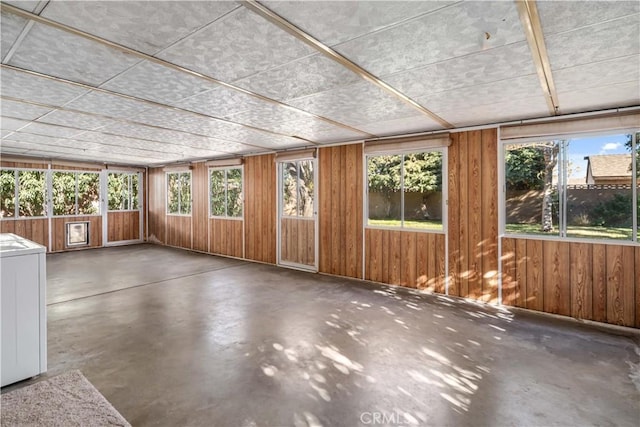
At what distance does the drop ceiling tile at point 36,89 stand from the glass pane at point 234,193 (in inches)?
170

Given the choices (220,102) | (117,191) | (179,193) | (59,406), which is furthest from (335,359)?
Result: (117,191)

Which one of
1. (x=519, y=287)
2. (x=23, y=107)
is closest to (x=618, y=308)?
(x=519, y=287)

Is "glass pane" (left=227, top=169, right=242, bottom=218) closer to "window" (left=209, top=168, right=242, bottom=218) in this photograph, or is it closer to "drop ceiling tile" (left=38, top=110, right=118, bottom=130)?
"window" (left=209, top=168, right=242, bottom=218)

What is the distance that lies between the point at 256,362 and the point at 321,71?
7.90 ft

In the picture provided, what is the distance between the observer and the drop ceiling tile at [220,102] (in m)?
2.97

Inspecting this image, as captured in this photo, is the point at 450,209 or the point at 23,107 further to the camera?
the point at 450,209

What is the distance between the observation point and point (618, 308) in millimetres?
3533

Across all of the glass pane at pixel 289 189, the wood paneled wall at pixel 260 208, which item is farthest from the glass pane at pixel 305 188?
the wood paneled wall at pixel 260 208

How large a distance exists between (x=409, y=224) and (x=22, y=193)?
8884 mm

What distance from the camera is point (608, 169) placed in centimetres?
386

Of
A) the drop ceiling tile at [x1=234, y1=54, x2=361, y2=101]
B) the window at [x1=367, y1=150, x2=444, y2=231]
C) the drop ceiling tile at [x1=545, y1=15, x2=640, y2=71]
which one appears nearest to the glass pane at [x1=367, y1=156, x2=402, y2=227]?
the window at [x1=367, y1=150, x2=444, y2=231]

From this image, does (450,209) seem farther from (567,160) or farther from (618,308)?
(618,308)

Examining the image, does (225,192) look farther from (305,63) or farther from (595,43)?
(595,43)

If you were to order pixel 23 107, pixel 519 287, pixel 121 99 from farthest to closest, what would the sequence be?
pixel 519 287, pixel 23 107, pixel 121 99
